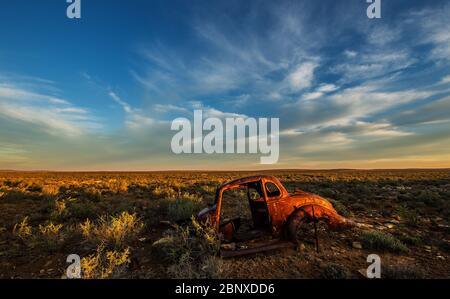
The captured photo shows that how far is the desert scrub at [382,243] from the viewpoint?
608 centimetres

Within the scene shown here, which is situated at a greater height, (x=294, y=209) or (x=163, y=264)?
(x=294, y=209)

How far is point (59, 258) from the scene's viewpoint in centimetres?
600

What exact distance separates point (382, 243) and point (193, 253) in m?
4.74

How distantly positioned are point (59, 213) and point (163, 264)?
632 cm

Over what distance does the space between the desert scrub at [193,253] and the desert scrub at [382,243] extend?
3.93 metres

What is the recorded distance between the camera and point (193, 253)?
5551 mm

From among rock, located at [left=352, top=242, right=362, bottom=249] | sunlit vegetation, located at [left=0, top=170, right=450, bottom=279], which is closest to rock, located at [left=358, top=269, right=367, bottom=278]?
sunlit vegetation, located at [left=0, top=170, right=450, bottom=279]

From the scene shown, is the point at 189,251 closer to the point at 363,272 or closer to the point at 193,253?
the point at 193,253

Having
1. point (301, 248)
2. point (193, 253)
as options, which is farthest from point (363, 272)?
point (193, 253)

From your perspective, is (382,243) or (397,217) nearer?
(382,243)

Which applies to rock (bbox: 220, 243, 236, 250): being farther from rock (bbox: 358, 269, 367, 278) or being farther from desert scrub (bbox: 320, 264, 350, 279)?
rock (bbox: 358, 269, 367, 278)
